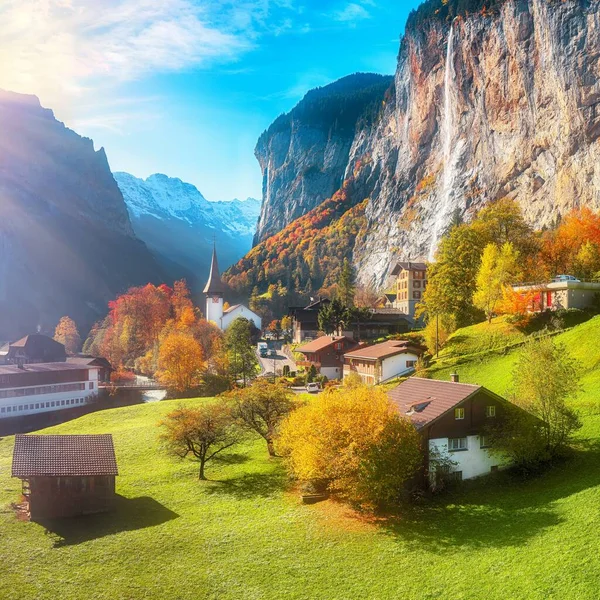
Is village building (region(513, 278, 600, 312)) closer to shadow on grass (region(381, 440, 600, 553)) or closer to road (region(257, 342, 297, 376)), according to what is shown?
shadow on grass (region(381, 440, 600, 553))

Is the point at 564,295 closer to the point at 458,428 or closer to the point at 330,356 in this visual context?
the point at 330,356

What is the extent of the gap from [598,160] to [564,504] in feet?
260

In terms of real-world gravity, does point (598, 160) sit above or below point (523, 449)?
above

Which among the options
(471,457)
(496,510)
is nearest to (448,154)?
(471,457)

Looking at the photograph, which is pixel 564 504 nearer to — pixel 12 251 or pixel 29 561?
pixel 29 561

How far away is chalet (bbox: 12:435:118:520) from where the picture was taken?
30297 mm

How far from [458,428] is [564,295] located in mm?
28039

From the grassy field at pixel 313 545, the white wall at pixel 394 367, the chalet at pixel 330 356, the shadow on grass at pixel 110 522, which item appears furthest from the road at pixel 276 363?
the shadow on grass at pixel 110 522

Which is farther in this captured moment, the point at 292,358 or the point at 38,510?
the point at 292,358

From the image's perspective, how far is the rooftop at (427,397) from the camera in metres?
30.6

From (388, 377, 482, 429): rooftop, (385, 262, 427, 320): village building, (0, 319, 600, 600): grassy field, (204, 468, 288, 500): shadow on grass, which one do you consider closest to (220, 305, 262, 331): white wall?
(385, 262, 427, 320): village building

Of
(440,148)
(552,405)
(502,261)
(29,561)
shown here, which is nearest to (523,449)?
(552,405)

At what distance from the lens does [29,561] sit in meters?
24.6

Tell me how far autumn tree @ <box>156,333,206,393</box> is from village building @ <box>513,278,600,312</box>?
37065mm
